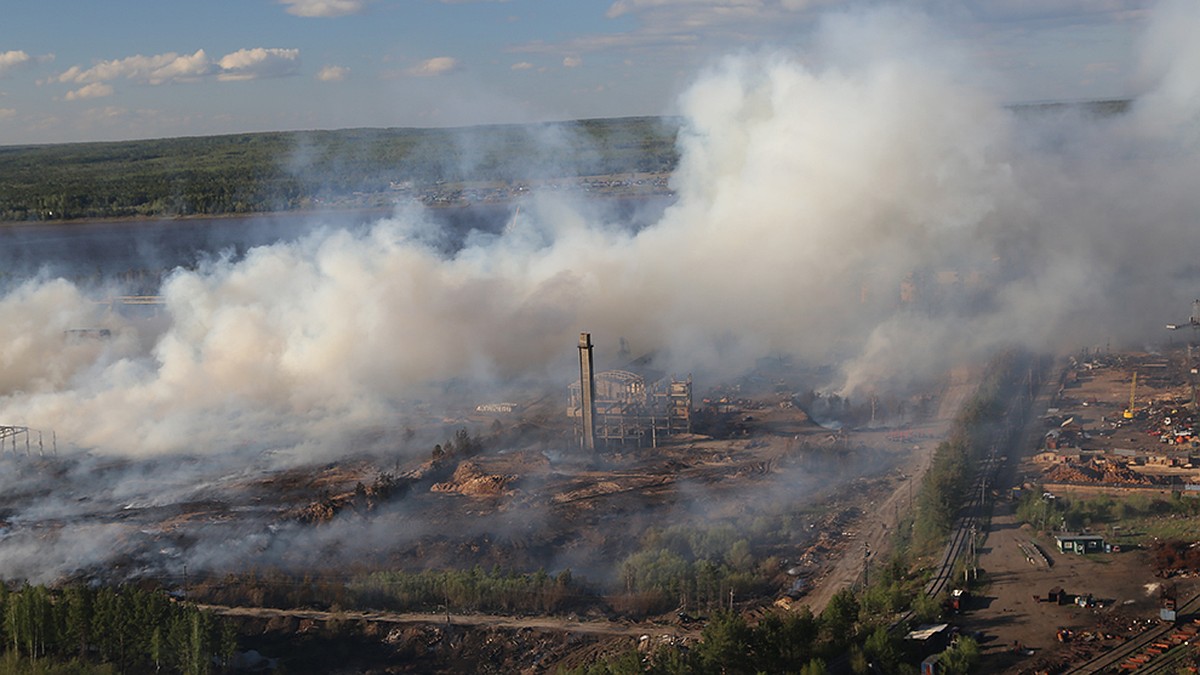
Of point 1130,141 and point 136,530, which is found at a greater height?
point 1130,141

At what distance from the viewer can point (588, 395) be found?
1337 inches

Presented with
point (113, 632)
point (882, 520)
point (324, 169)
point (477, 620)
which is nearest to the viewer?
point (113, 632)

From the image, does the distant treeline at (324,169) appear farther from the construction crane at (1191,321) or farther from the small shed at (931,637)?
the small shed at (931,637)

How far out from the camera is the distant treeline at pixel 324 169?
7088 cm

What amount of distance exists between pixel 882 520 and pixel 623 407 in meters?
9.04

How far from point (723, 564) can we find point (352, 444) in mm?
13755

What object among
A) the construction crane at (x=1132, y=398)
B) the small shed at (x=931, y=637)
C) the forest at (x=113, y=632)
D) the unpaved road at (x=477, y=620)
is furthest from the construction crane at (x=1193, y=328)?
the forest at (x=113, y=632)

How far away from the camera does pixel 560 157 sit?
6969 cm

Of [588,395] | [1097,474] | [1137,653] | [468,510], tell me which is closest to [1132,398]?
[1097,474]

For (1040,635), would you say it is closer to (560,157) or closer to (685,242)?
(685,242)

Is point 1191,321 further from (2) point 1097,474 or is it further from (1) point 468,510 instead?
(1) point 468,510

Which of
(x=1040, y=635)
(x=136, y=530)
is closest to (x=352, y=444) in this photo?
(x=136, y=530)

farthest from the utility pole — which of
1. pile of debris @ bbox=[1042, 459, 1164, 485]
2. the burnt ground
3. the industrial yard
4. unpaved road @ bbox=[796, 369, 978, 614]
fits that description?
pile of debris @ bbox=[1042, 459, 1164, 485]

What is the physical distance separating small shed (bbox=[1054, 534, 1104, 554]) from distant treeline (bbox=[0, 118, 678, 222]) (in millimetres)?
44625
